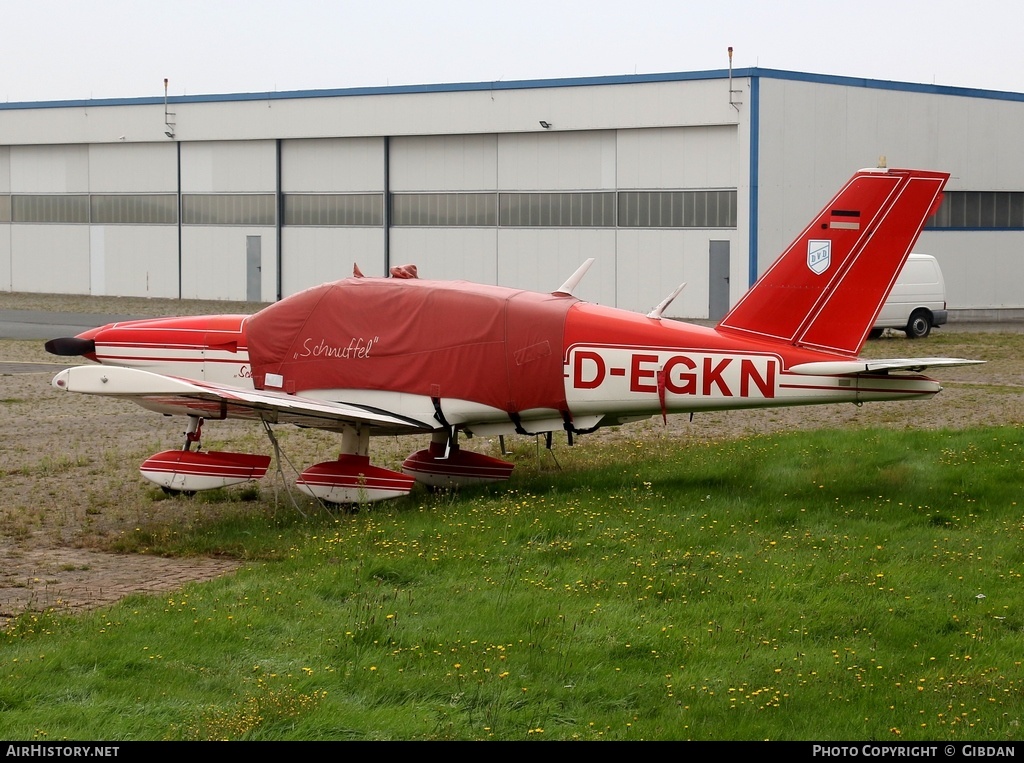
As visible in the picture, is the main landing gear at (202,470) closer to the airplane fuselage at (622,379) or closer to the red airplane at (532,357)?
the red airplane at (532,357)

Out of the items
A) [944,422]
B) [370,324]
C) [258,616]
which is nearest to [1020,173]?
[944,422]

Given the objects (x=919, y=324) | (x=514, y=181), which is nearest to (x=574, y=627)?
(x=919, y=324)

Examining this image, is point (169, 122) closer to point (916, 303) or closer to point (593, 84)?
point (593, 84)

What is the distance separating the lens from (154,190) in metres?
51.2

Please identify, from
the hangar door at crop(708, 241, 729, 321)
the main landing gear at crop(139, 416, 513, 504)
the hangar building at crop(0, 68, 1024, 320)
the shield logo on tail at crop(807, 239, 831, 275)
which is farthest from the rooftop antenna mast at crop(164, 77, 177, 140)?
the shield logo on tail at crop(807, 239, 831, 275)

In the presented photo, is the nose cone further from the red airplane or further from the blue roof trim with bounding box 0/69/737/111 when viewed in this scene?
the blue roof trim with bounding box 0/69/737/111

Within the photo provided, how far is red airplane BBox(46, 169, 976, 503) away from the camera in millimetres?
11695

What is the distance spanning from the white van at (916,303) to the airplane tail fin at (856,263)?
20.9m

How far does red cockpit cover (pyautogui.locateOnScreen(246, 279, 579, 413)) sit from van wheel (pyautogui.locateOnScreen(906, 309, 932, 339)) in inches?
873

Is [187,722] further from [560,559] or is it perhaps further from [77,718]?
[560,559]

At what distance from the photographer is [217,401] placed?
37.3ft

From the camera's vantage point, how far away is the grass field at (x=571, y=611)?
6406 mm

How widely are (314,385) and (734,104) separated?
28.9 m

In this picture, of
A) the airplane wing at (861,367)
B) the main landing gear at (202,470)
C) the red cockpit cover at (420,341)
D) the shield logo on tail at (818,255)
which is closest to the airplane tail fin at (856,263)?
the shield logo on tail at (818,255)
